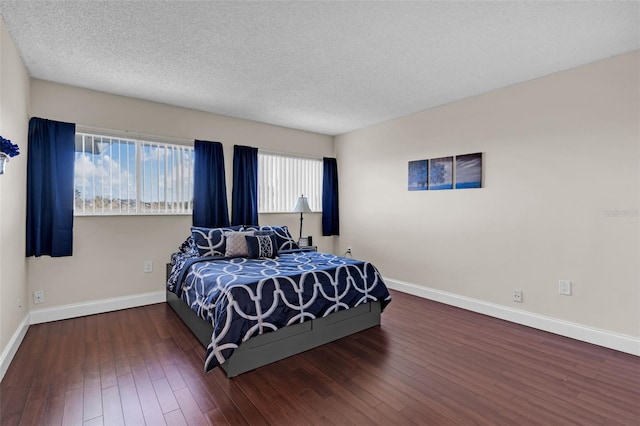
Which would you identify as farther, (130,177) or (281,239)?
(281,239)

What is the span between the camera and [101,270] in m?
3.60

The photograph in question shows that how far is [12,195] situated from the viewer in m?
2.59

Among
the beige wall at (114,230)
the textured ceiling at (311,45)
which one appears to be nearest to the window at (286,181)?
the beige wall at (114,230)

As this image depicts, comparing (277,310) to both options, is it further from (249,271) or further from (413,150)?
A: (413,150)

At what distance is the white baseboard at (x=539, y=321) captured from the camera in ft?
8.80

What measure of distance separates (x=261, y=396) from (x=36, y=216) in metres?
2.92

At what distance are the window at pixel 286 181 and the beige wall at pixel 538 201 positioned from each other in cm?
146

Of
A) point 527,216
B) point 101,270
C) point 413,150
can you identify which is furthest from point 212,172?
point 527,216

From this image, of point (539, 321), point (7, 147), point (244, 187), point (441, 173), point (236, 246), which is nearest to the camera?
→ point (7, 147)

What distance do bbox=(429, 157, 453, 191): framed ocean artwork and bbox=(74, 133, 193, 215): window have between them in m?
3.21

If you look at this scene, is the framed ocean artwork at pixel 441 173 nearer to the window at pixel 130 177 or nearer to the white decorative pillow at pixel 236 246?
the white decorative pillow at pixel 236 246

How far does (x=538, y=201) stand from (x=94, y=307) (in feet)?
16.1

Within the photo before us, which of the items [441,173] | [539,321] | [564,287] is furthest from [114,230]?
[564,287]

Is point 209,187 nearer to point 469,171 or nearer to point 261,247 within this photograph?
point 261,247
